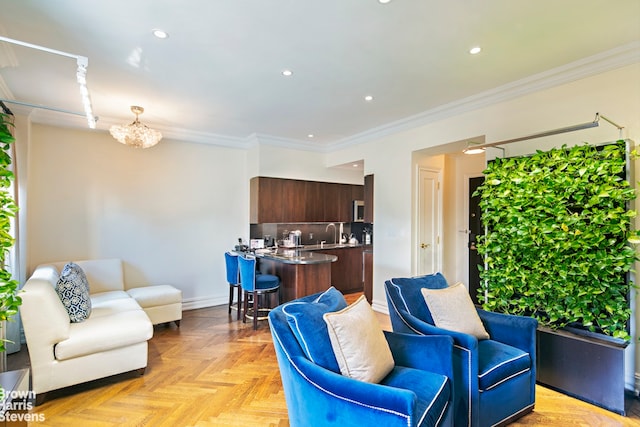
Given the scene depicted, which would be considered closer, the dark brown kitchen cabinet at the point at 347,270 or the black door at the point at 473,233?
the black door at the point at 473,233

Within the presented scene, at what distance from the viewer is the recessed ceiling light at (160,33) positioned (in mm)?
2285

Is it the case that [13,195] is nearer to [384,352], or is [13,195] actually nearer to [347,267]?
[384,352]

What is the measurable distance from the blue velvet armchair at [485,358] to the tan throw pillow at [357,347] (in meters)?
0.50

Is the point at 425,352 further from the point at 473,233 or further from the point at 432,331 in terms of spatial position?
the point at 473,233

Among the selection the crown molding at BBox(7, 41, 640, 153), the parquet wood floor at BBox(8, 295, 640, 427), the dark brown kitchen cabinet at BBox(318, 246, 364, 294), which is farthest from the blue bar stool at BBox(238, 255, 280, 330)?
the crown molding at BBox(7, 41, 640, 153)

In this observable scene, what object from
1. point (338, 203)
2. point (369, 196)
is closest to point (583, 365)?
point (369, 196)

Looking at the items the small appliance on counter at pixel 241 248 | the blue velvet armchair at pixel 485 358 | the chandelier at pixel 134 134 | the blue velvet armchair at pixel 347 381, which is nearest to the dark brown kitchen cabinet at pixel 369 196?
the small appliance on counter at pixel 241 248

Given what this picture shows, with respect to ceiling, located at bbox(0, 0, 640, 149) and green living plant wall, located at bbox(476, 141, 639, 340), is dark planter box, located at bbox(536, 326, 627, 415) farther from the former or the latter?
ceiling, located at bbox(0, 0, 640, 149)

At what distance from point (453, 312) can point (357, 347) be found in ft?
3.26

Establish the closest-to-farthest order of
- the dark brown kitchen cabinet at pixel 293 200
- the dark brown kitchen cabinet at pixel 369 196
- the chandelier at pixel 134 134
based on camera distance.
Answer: the chandelier at pixel 134 134, the dark brown kitchen cabinet at pixel 369 196, the dark brown kitchen cabinet at pixel 293 200

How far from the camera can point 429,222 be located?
4.69 m

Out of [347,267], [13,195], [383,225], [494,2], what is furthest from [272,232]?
[494,2]

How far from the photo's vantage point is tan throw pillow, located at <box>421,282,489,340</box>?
2.28 meters

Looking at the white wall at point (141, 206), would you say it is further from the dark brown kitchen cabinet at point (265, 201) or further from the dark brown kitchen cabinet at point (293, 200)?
the dark brown kitchen cabinet at point (293, 200)
